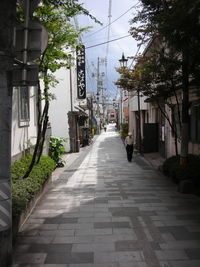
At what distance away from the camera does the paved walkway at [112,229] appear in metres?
4.73

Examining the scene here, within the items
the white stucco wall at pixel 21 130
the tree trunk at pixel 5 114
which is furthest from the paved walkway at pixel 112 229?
the white stucco wall at pixel 21 130

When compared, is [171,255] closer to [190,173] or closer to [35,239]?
[35,239]

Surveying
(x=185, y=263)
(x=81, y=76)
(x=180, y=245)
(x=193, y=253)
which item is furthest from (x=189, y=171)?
(x=81, y=76)

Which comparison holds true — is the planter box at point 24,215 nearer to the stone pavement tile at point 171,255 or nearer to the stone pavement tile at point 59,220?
the stone pavement tile at point 59,220

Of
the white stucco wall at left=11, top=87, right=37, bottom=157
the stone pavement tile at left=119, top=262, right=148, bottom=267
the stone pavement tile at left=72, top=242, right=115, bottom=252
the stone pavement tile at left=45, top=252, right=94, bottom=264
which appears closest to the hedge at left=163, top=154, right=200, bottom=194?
the stone pavement tile at left=72, top=242, right=115, bottom=252

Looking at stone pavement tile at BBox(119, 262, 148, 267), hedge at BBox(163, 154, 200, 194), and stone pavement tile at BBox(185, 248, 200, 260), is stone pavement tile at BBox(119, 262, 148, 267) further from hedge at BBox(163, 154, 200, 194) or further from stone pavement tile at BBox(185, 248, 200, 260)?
hedge at BBox(163, 154, 200, 194)

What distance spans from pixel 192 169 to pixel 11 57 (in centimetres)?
736

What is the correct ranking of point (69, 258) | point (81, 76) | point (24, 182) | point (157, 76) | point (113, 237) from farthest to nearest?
point (81, 76) < point (157, 76) < point (24, 182) < point (113, 237) < point (69, 258)

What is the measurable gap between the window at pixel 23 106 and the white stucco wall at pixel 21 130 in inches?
9.2

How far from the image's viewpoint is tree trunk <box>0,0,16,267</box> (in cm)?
420

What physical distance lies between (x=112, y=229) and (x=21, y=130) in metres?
5.54

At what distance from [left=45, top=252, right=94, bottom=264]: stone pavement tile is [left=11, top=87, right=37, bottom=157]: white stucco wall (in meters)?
4.90

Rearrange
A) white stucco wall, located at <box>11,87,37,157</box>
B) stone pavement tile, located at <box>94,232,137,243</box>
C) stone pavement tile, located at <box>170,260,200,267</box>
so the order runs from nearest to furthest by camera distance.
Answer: stone pavement tile, located at <box>170,260,200,267</box> < stone pavement tile, located at <box>94,232,137,243</box> < white stucco wall, located at <box>11,87,37,157</box>

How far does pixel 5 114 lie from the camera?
423 cm
